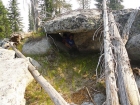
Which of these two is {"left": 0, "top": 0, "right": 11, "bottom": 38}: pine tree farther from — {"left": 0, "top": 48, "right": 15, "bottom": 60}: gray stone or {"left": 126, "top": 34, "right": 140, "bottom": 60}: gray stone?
{"left": 126, "top": 34, "right": 140, "bottom": 60}: gray stone

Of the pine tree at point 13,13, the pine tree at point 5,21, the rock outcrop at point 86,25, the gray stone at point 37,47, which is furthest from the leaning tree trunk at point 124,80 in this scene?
the pine tree at point 13,13

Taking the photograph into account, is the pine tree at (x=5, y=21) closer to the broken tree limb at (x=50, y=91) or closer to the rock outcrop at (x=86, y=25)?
the rock outcrop at (x=86, y=25)

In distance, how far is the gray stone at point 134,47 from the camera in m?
9.29

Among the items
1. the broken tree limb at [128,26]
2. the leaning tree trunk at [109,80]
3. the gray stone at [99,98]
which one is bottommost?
the gray stone at [99,98]

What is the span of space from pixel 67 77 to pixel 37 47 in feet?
8.96

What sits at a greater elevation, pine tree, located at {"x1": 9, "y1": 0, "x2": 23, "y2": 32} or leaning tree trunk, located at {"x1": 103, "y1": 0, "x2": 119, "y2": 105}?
pine tree, located at {"x1": 9, "y1": 0, "x2": 23, "y2": 32}

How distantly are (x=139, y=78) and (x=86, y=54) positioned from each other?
11.9 feet

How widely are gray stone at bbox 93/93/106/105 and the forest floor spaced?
0.68 ft

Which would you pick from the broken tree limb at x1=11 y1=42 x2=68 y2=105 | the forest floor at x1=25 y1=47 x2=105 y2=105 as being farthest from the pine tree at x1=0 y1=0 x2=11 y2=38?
the broken tree limb at x1=11 y1=42 x2=68 y2=105

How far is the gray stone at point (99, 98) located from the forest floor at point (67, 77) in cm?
21

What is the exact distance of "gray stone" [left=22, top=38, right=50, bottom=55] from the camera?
10328 millimetres

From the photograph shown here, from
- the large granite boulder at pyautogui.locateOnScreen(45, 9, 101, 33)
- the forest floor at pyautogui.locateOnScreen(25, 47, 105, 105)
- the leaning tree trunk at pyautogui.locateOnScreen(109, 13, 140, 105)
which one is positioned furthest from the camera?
the large granite boulder at pyautogui.locateOnScreen(45, 9, 101, 33)

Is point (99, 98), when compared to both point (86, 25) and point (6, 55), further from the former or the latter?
point (6, 55)

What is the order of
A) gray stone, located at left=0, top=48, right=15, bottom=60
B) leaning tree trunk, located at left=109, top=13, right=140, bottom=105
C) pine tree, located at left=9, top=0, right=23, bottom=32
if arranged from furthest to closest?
pine tree, located at left=9, top=0, right=23, bottom=32, gray stone, located at left=0, top=48, right=15, bottom=60, leaning tree trunk, located at left=109, top=13, right=140, bottom=105
